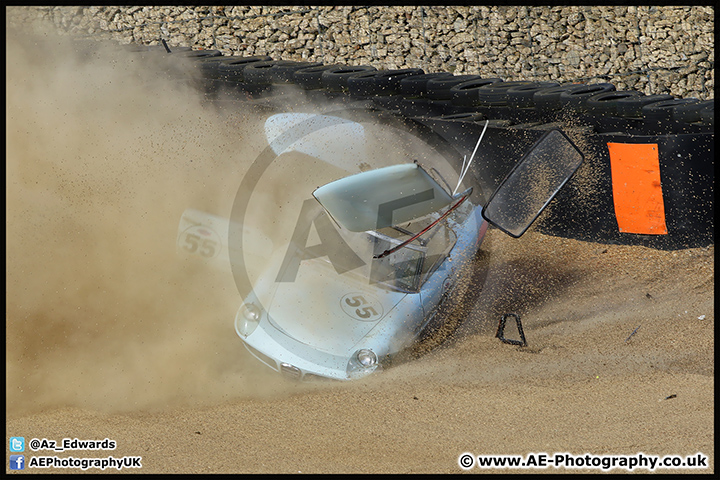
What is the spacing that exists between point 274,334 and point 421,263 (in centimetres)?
139

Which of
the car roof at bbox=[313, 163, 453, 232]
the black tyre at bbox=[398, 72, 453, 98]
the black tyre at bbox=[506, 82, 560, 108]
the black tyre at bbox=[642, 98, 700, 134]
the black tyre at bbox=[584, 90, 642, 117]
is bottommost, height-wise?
the car roof at bbox=[313, 163, 453, 232]

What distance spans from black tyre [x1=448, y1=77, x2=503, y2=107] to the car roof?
1.91 m

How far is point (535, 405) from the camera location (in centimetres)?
471

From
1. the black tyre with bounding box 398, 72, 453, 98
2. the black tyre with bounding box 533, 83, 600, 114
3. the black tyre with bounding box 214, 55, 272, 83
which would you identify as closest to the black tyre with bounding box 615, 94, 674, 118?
the black tyre with bounding box 533, 83, 600, 114

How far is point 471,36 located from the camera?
9750 mm

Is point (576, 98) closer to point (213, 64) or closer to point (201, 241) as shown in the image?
point (201, 241)

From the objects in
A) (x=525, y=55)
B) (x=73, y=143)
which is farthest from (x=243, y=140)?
(x=525, y=55)

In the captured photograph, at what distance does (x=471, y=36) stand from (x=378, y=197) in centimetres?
574

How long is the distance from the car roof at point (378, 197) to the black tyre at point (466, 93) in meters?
1.91

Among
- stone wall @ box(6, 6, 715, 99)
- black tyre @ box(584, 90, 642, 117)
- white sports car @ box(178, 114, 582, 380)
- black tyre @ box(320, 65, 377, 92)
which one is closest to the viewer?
white sports car @ box(178, 114, 582, 380)

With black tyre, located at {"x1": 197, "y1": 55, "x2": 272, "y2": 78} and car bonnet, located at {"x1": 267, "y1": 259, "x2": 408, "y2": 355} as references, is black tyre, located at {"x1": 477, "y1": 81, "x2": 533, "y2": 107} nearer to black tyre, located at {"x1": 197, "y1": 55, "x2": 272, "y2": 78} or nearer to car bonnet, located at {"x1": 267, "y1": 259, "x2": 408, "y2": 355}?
car bonnet, located at {"x1": 267, "y1": 259, "x2": 408, "y2": 355}

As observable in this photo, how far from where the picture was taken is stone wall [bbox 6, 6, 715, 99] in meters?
8.95

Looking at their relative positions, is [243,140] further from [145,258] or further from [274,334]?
[274,334]

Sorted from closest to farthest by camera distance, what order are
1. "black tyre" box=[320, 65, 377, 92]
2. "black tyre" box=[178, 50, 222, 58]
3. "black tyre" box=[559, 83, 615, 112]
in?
"black tyre" box=[559, 83, 615, 112] < "black tyre" box=[320, 65, 377, 92] < "black tyre" box=[178, 50, 222, 58]
